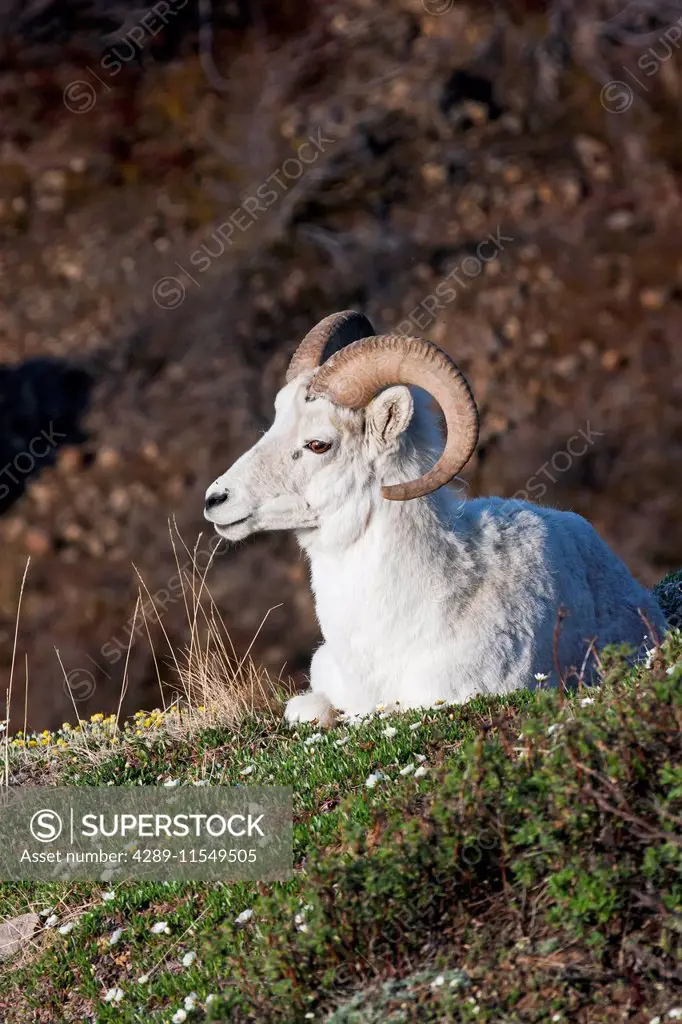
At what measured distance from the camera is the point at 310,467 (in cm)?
754

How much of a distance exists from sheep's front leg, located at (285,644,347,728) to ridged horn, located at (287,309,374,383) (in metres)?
1.72

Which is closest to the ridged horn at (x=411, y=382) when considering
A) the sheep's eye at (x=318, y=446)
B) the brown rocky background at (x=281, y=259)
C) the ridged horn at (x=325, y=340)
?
the sheep's eye at (x=318, y=446)

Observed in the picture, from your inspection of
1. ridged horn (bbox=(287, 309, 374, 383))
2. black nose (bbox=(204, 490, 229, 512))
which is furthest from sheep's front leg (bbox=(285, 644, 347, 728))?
ridged horn (bbox=(287, 309, 374, 383))

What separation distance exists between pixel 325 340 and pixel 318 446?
796mm

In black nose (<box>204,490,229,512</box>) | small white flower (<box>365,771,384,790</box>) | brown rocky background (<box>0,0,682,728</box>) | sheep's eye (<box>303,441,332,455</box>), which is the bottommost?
small white flower (<box>365,771,384,790</box>)

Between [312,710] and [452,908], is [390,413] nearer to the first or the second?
[312,710]

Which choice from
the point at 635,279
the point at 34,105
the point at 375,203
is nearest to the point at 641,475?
the point at 635,279

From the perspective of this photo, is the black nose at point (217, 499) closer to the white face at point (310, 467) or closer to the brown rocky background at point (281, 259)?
the white face at point (310, 467)

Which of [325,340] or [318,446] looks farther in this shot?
[325,340]

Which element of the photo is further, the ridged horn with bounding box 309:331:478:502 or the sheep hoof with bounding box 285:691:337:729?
the sheep hoof with bounding box 285:691:337:729

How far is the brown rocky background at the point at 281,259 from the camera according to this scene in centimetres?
2397

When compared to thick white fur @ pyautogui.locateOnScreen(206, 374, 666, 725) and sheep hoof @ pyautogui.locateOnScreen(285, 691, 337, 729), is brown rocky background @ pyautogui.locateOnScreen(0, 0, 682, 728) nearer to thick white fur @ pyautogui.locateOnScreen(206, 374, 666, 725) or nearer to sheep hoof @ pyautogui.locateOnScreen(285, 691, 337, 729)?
sheep hoof @ pyautogui.locateOnScreen(285, 691, 337, 729)

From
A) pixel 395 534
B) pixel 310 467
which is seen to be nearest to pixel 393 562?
pixel 395 534

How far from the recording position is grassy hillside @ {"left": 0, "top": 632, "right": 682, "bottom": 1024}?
4590 millimetres
